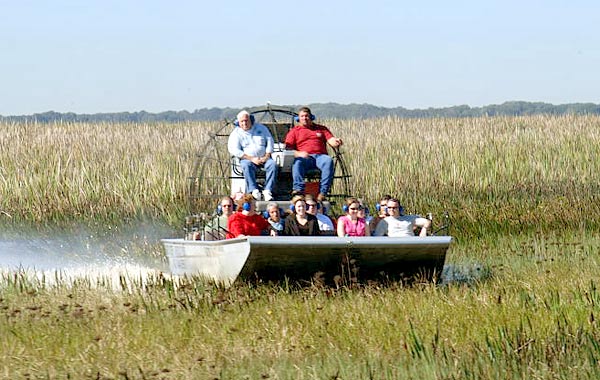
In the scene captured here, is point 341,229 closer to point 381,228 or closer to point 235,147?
point 381,228

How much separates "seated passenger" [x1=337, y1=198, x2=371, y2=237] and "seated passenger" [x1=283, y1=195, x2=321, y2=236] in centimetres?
28

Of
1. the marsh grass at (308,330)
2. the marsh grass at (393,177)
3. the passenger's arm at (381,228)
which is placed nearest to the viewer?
the marsh grass at (308,330)

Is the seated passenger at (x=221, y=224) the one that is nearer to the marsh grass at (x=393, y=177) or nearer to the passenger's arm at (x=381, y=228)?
the passenger's arm at (x=381, y=228)

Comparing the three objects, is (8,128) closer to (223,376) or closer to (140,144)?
(140,144)

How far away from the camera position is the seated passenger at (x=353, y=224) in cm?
1261

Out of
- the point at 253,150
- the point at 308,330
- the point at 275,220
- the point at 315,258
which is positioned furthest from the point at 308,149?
the point at 308,330

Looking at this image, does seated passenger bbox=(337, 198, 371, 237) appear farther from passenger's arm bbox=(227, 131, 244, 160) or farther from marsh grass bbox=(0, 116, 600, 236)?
marsh grass bbox=(0, 116, 600, 236)

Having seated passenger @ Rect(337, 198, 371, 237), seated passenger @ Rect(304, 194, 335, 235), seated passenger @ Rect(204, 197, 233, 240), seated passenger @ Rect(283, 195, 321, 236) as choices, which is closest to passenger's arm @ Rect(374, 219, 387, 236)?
seated passenger @ Rect(337, 198, 371, 237)

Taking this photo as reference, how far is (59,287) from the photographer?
11930mm

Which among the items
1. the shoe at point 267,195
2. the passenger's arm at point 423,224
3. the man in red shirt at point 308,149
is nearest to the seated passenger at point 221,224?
the shoe at point 267,195

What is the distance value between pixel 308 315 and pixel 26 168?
14.5m

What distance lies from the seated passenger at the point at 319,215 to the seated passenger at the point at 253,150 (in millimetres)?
1061

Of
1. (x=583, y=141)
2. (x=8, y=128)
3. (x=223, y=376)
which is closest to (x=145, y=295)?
(x=223, y=376)

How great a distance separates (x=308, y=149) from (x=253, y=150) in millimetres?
669
